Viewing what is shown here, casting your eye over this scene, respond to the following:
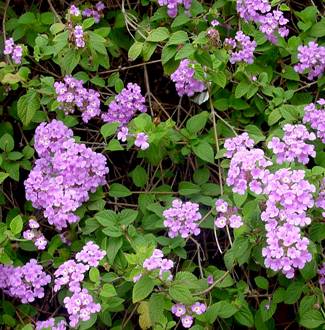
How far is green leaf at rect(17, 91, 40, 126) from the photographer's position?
2.46 meters

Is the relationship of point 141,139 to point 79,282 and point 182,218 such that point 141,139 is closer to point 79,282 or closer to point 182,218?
point 182,218

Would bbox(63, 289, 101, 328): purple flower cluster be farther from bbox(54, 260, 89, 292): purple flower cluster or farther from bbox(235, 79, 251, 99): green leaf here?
bbox(235, 79, 251, 99): green leaf

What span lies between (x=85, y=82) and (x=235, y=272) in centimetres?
83

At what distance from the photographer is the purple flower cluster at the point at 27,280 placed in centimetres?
228

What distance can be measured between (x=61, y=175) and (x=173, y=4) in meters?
0.73

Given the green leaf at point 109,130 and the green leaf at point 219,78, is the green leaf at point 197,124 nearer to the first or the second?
the green leaf at point 219,78

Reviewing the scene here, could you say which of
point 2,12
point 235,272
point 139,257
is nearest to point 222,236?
point 235,272

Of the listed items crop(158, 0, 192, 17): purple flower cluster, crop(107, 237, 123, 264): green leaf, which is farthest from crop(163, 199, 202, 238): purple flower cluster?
crop(158, 0, 192, 17): purple flower cluster

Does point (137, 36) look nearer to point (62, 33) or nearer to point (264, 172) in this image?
point (62, 33)

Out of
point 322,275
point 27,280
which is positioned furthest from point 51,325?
point 322,275

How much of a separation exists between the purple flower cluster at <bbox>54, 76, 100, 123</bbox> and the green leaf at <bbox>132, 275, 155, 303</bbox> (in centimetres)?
76

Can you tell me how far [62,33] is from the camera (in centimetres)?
239

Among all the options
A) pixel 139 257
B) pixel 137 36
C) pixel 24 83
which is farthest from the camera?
pixel 137 36

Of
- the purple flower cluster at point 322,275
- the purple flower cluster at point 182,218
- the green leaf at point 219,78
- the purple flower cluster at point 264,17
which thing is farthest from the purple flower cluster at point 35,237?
the purple flower cluster at point 264,17
